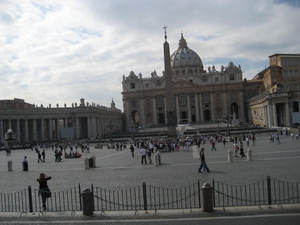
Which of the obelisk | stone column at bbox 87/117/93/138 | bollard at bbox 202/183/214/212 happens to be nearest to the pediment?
stone column at bbox 87/117/93/138

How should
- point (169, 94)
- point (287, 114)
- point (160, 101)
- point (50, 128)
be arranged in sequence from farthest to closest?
point (160, 101) < point (50, 128) < point (287, 114) < point (169, 94)

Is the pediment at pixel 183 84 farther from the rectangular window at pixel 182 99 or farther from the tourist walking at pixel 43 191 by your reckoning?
the tourist walking at pixel 43 191

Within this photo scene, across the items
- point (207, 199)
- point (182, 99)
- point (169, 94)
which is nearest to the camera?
point (207, 199)

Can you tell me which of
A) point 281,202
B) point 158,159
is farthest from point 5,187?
point 281,202

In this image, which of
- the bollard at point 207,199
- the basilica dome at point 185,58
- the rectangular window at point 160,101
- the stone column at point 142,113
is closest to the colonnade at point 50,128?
the stone column at point 142,113

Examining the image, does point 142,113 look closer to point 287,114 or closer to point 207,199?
point 287,114

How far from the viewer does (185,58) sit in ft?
412

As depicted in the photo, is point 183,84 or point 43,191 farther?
point 183,84

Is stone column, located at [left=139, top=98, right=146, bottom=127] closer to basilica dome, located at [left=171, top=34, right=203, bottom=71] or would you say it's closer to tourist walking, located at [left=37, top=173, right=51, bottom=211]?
basilica dome, located at [left=171, top=34, right=203, bottom=71]

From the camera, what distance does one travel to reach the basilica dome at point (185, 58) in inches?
4915

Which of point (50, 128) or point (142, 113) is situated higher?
point (142, 113)

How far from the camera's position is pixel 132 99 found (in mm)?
105938

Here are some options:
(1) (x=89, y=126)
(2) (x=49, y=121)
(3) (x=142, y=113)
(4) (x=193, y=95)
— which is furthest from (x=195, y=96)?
(2) (x=49, y=121)

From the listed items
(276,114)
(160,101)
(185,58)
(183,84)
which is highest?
(185,58)
